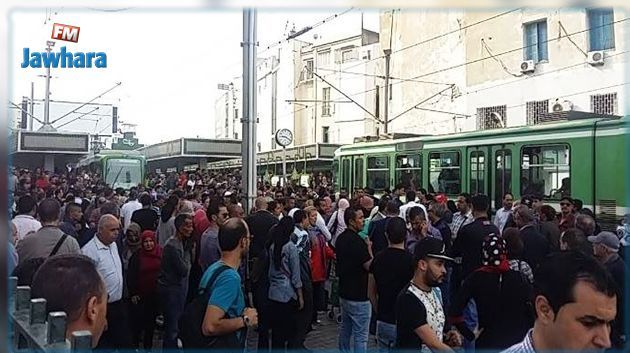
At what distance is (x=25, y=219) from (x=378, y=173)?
11.4m

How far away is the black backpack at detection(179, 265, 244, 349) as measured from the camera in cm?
355

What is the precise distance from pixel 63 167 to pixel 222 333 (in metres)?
16.8

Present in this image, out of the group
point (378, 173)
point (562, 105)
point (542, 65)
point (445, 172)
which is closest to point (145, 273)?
point (445, 172)

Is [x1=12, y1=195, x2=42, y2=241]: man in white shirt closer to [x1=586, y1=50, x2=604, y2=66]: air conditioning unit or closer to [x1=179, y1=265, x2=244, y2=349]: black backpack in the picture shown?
[x1=179, y1=265, x2=244, y2=349]: black backpack

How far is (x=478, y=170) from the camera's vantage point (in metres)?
13.0

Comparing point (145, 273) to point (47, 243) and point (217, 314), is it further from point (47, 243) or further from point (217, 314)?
point (217, 314)

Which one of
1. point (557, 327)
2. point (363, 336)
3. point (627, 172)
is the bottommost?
point (363, 336)

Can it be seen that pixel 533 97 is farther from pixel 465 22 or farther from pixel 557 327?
pixel 557 327

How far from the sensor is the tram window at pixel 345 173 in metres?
18.3

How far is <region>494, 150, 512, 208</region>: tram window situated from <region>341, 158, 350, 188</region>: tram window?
6328 millimetres

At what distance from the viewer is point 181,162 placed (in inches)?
969

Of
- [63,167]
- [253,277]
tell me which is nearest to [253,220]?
[253,277]

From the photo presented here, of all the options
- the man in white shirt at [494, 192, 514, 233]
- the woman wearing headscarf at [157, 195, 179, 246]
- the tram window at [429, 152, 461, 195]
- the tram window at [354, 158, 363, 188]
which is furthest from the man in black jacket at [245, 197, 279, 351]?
the tram window at [354, 158, 363, 188]

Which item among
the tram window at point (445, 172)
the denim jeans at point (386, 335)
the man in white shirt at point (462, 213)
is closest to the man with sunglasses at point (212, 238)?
the denim jeans at point (386, 335)
